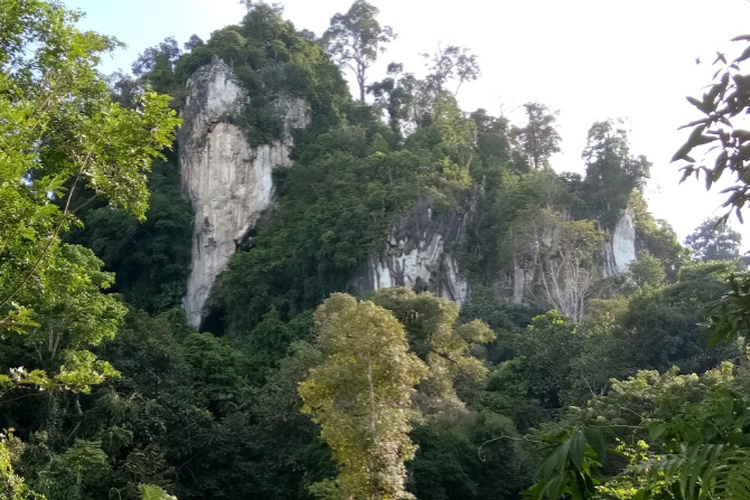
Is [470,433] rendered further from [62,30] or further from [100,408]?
[62,30]

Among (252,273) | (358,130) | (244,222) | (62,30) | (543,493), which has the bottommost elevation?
(543,493)

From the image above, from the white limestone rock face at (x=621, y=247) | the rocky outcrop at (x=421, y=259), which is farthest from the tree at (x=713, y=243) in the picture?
the rocky outcrop at (x=421, y=259)

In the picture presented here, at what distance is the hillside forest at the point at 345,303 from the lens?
4.04 metres

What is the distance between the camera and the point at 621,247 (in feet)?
91.7

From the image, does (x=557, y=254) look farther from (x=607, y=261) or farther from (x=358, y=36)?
(x=358, y=36)

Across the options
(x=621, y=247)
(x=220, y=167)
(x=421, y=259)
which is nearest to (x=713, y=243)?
(x=621, y=247)

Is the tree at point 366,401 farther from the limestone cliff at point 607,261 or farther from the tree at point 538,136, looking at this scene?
the tree at point 538,136

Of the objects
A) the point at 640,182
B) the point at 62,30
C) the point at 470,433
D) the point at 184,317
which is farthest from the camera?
the point at 640,182

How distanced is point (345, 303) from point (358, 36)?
2429 centimetres

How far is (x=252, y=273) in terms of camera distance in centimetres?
2458

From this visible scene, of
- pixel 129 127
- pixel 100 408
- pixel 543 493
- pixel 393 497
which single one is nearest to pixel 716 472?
pixel 543 493

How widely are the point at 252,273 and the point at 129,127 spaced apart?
19.9 metres

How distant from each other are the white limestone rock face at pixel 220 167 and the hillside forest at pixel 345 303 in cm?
27

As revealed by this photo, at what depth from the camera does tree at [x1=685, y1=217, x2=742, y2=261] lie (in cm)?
3438
